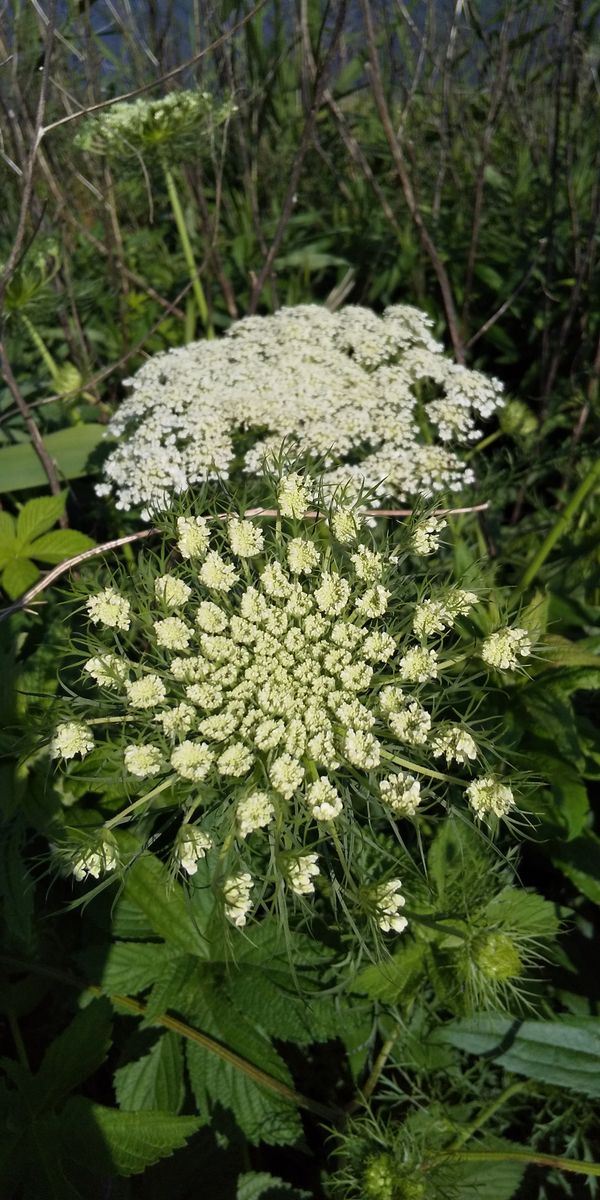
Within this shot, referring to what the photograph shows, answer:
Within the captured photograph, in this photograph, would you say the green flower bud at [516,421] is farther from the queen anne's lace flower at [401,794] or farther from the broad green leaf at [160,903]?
the broad green leaf at [160,903]

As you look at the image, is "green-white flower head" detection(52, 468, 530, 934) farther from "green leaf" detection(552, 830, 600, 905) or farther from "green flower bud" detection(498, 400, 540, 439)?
"green flower bud" detection(498, 400, 540, 439)

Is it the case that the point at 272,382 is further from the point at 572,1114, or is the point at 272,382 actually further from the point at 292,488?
the point at 572,1114

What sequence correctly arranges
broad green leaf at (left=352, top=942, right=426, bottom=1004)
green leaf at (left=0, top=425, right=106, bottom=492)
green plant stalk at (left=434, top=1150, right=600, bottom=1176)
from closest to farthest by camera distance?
green plant stalk at (left=434, top=1150, right=600, bottom=1176) → broad green leaf at (left=352, top=942, right=426, bottom=1004) → green leaf at (left=0, top=425, right=106, bottom=492)

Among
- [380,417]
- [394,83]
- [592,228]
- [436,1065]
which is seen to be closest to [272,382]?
[380,417]

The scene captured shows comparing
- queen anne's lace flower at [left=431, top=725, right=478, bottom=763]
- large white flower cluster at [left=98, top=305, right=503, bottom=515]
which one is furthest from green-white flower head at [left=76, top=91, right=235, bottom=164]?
queen anne's lace flower at [left=431, top=725, right=478, bottom=763]

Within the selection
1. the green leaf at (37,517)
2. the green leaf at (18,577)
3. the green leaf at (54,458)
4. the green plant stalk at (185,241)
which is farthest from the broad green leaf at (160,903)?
the green plant stalk at (185,241)
